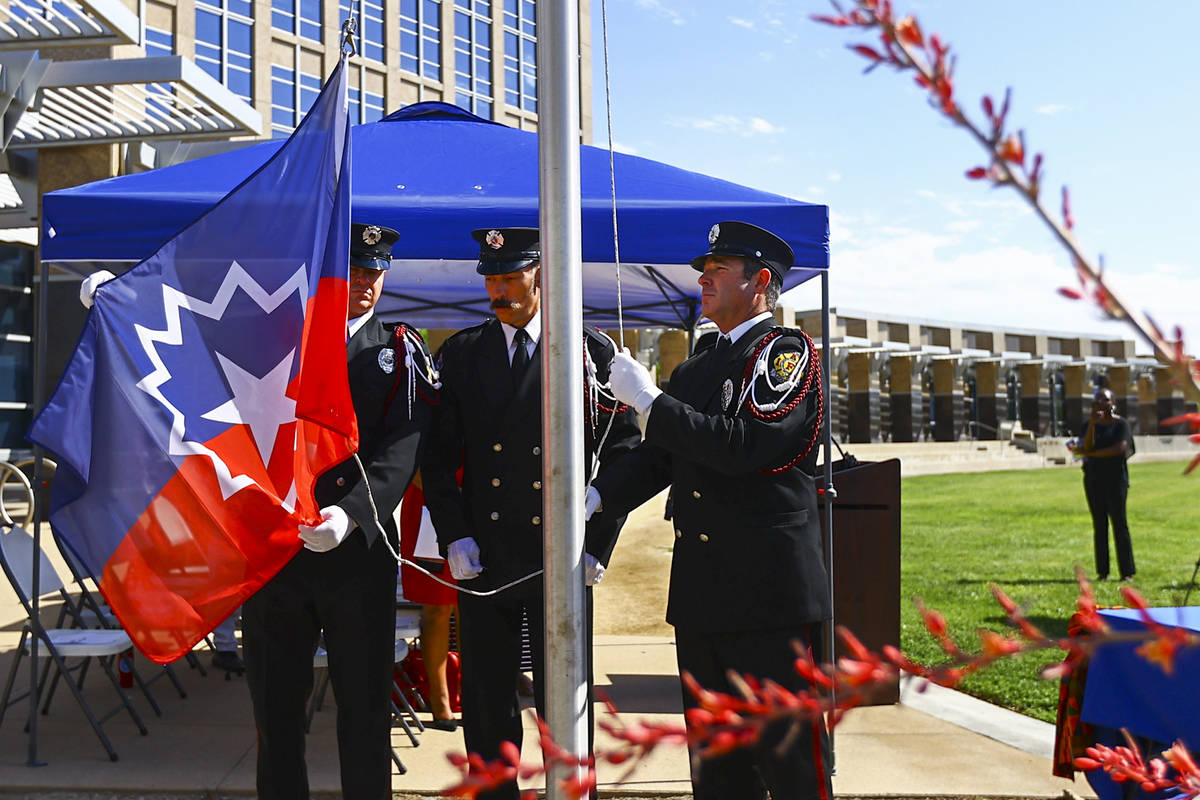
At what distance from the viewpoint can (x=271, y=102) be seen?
117ft

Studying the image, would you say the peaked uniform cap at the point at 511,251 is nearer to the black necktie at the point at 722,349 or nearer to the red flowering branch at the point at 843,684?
the black necktie at the point at 722,349

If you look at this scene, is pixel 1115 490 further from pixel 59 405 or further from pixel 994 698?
pixel 59 405


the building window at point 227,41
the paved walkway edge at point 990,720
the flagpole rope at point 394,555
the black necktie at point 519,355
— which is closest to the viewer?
the flagpole rope at point 394,555

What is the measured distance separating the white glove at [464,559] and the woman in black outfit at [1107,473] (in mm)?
8320

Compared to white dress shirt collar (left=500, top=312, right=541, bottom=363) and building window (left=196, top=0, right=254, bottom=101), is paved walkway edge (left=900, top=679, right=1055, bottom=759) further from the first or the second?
building window (left=196, top=0, right=254, bottom=101)

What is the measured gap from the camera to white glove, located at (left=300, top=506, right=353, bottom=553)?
120 inches

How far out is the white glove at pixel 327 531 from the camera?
305 centimetres

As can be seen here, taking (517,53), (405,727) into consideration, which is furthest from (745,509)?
(517,53)

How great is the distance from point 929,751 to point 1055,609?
15.8 ft

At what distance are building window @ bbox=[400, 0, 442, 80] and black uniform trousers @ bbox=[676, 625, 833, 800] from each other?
40222 millimetres

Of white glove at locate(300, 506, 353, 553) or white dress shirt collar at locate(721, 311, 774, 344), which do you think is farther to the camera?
white dress shirt collar at locate(721, 311, 774, 344)

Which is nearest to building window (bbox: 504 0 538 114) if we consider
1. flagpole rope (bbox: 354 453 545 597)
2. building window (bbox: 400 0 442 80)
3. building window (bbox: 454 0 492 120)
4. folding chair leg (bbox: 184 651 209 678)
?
building window (bbox: 454 0 492 120)

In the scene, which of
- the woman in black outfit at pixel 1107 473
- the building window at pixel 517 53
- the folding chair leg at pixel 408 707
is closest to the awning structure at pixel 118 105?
the folding chair leg at pixel 408 707

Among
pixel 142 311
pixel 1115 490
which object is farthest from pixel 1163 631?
pixel 1115 490
